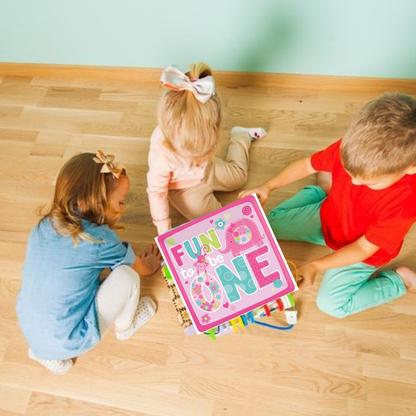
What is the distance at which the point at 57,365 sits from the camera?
1.08m

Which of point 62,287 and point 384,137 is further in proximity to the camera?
point 62,287

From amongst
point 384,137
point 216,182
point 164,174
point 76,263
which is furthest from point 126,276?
point 384,137

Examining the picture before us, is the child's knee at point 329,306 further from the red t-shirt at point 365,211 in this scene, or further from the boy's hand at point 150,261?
the boy's hand at point 150,261

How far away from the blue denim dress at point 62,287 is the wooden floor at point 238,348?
7.8 inches

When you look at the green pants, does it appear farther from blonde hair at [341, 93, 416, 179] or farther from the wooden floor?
blonde hair at [341, 93, 416, 179]

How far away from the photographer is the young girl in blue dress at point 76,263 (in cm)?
89

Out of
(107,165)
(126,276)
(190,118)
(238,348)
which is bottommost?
(238,348)

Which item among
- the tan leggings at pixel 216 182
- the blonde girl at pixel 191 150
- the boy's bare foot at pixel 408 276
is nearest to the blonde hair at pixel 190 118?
the blonde girl at pixel 191 150

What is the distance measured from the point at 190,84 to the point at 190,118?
7 cm

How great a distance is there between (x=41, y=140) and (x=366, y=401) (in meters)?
1.32

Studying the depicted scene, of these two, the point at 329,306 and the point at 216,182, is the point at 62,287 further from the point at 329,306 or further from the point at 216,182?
the point at 329,306

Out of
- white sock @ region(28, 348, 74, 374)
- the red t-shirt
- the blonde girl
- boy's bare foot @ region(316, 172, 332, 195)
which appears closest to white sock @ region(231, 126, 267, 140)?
the blonde girl

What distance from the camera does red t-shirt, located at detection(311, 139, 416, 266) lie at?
87 cm

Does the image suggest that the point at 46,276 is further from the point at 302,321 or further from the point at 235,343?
the point at 302,321
